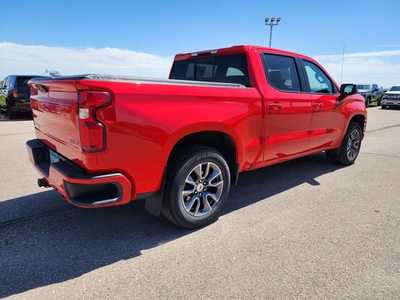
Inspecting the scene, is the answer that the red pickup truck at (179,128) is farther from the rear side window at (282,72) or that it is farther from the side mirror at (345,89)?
the side mirror at (345,89)

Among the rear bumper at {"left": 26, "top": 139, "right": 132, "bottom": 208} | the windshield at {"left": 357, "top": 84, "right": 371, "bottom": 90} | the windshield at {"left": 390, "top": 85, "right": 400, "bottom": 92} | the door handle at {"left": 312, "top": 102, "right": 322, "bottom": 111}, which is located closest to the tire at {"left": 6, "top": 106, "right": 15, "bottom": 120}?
the rear bumper at {"left": 26, "top": 139, "right": 132, "bottom": 208}

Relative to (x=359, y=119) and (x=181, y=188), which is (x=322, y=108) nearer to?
(x=359, y=119)

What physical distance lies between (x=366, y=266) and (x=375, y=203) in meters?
1.72

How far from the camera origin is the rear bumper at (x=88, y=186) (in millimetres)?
2478

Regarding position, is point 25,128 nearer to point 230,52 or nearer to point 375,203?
point 230,52

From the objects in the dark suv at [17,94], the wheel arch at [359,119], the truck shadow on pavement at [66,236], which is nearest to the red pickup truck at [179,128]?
the truck shadow on pavement at [66,236]

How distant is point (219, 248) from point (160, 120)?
133cm

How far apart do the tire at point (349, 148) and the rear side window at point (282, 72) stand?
2061mm

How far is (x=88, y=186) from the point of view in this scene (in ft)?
8.20

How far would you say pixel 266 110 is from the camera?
372 centimetres

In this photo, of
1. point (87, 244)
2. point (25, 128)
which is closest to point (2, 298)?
point (87, 244)

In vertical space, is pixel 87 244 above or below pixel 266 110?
below

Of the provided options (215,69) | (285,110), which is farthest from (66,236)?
(285,110)

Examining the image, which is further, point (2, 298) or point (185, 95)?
point (185, 95)
